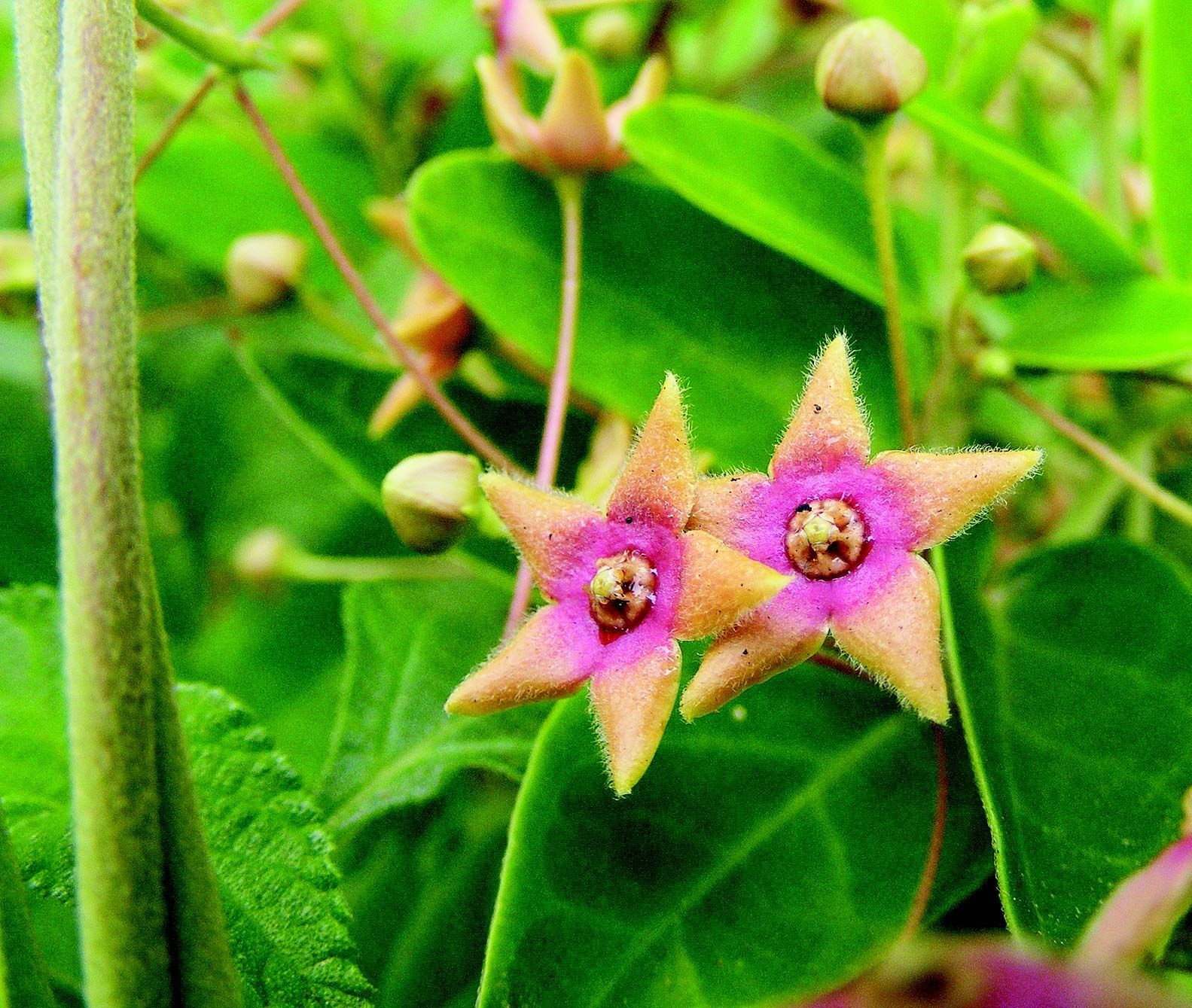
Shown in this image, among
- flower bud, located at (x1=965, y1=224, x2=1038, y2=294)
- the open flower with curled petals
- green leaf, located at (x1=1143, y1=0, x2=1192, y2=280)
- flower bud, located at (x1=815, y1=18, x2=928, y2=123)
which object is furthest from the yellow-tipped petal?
green leaf, located at (x1=1143, y1=0, x2=1192, y2=280)

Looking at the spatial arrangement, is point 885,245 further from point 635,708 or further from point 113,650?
point 113,650

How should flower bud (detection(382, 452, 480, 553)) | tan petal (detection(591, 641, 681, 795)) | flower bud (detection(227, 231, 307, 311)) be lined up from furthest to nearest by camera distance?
1. flower bud (detection(227, 231, 307, 311))
2. flower bud (detection(382, 452, 480, 553))
3. tan petal (detection(591, 641, 681, 795))

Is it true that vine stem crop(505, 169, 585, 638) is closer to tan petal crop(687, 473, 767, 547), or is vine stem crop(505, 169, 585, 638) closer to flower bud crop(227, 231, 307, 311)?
tan petal crop(687, 473, 767, 547)

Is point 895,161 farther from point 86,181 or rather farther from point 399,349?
point 86,181

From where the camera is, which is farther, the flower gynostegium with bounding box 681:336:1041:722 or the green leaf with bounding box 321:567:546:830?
the green leaf with bounding box 321:567:546:830

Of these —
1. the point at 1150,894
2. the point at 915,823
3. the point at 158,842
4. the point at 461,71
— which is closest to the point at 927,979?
the point at 1150,894

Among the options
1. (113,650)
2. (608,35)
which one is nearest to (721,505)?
(113,650)
